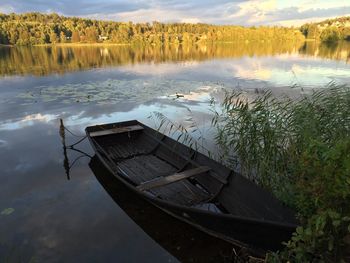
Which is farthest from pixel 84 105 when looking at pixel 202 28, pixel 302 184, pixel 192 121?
pixel 202 28

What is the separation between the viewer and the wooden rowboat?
4234 mm

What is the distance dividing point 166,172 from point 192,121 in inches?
184

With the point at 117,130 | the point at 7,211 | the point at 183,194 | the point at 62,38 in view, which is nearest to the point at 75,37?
the point at 62,38

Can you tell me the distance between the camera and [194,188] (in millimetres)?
6641

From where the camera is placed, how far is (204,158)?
22.3 feet

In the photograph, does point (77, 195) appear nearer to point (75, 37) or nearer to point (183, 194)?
point (183, 194)

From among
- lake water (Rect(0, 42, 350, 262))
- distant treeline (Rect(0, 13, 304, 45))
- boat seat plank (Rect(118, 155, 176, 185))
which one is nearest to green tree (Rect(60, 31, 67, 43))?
distant treeline (Rect(0, 13, 304, 45))

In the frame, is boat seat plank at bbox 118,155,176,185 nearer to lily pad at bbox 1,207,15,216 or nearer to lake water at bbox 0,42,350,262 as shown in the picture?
lake water at bbox 0,42,350,262

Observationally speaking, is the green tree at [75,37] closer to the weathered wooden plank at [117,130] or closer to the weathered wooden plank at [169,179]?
the weathered wooden plank at [117,130]

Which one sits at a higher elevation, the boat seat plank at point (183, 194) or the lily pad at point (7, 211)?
the boat seat plank at point (183, 194)

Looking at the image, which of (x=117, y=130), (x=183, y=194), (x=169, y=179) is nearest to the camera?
(x=169, y=179)

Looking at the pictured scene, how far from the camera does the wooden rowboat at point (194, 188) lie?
423cm

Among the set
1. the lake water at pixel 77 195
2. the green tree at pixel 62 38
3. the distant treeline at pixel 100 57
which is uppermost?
the green tree at pixel 62 38

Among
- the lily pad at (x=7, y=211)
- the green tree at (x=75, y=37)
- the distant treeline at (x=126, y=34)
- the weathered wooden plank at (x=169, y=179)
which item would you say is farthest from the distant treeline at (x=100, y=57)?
the green tree at (x=75, y=37)
